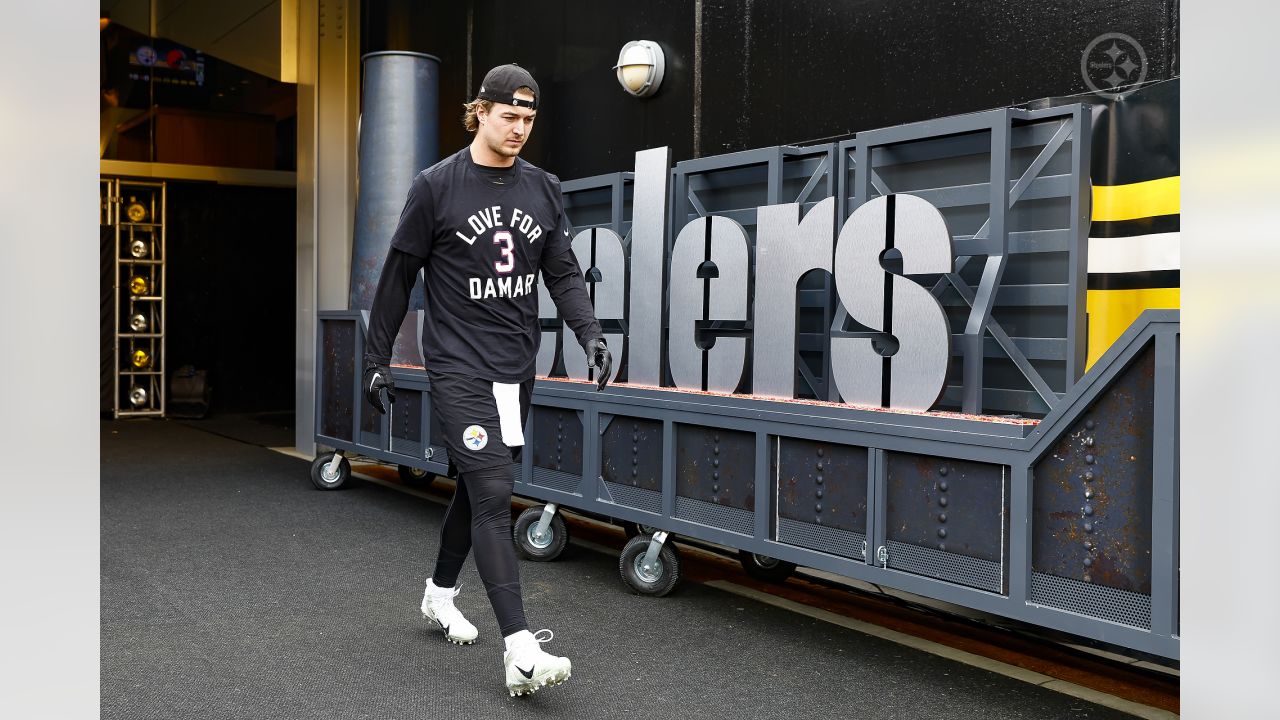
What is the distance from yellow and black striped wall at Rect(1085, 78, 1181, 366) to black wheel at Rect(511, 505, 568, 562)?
257 centimetres

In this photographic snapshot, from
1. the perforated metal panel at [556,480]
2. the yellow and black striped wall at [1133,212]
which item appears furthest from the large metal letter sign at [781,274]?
the perforated metal panel at [556,480]

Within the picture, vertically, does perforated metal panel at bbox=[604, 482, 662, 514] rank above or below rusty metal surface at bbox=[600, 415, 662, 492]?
below

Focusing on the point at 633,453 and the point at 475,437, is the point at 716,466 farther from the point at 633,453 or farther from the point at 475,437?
the point at 475,437

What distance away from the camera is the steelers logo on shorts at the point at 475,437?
3.26 meters

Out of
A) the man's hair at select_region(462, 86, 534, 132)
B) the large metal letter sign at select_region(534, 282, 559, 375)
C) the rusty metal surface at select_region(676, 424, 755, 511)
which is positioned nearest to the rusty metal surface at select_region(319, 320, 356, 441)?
the large metal letter sign at select_region(534, 282, 559, 375)

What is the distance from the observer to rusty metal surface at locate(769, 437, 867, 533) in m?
3.62

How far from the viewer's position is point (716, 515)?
4.22 m

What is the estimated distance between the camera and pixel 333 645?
3.66 meters

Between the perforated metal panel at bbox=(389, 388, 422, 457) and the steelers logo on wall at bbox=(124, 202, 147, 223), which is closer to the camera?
the perforated metal panel at bbox=(389, 388, 422, 457)

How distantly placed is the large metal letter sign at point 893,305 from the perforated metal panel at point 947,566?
46 centimetres

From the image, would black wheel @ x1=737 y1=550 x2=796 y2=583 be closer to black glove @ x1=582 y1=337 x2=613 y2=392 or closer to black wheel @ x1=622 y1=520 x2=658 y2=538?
black wheel @ x1=622 y1=520 x2=658 y2=538

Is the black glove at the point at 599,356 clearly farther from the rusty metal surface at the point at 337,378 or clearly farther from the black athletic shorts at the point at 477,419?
the rusty metal surface at the point at 337,378

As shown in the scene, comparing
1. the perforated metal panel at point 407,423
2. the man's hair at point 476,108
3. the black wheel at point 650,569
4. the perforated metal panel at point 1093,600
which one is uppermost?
the man's hair at point 476,108
